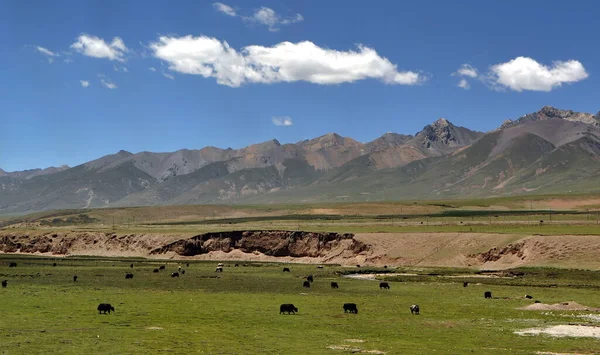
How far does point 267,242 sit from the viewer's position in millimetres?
143125

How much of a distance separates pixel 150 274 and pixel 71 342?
193ft

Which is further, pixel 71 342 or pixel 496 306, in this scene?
pixel 496 306

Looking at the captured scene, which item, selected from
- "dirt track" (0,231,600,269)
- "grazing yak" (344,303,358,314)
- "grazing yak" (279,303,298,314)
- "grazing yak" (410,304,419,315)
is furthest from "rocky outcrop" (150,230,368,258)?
"grazing yak" (279,303,298,314)

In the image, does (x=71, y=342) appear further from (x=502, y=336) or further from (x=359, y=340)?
(x=502, y=336)

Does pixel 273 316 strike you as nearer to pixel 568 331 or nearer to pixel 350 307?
pixel 350 307

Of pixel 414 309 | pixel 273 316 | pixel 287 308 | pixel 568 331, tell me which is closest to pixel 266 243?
pixel 287 308

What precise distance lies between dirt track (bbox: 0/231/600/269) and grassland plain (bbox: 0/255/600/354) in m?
15.2

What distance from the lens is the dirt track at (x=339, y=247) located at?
102m

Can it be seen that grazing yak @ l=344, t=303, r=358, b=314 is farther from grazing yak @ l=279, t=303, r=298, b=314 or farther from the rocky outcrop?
the rocky outcrop

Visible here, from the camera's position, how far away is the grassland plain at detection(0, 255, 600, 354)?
37969 millimetres

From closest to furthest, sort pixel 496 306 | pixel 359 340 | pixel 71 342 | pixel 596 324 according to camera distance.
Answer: pixel 71 342
pixel 359 340
pixel 596 324
pixel 496 306

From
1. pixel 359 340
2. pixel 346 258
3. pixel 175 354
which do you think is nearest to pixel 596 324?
pixel 359 340

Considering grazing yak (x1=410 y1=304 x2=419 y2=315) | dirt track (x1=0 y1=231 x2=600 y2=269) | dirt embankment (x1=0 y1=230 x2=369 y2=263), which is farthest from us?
dirt embankment (x1=0 y1=230 x2=369 y2=263)

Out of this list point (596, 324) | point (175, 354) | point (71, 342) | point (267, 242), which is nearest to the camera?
point (175, 354)
